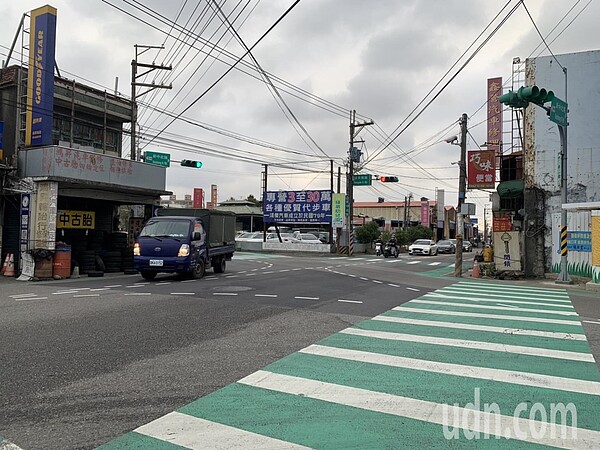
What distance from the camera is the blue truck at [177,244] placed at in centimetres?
1483

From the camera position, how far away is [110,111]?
23.8 metres

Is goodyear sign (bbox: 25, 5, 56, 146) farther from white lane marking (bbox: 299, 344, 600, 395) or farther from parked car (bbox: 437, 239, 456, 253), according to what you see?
parked car (bbox: 437, 239, 456, 253)

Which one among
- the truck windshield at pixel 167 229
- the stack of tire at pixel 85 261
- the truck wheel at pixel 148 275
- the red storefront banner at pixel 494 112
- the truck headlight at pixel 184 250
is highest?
the red storefront banner at pixel 494 112

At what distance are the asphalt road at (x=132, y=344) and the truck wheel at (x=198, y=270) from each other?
2492 millimetres

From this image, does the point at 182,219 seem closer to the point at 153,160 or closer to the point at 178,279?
the point at 178,279

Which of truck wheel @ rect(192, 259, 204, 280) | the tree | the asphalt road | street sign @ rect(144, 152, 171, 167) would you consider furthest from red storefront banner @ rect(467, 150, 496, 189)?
the tree

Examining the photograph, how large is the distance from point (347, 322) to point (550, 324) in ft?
12.4

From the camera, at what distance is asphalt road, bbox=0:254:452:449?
4.20m

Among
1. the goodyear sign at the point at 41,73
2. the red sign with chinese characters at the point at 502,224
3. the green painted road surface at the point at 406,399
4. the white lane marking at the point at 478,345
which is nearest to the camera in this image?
the green painted road surface at the point at 406,399

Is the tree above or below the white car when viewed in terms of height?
above

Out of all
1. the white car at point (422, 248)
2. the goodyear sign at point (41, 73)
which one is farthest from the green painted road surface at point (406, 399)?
the white car at point (422, 248)

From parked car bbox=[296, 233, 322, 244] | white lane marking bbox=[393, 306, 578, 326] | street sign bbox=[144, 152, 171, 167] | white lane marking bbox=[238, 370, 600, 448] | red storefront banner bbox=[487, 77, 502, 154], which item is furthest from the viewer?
parked car bbox=[296, 233, 322, 244]

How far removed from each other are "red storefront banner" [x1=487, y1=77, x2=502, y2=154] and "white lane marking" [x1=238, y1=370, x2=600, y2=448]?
28.3m

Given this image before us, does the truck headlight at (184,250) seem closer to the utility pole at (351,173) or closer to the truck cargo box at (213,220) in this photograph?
the truck cargo box at (213,220)
